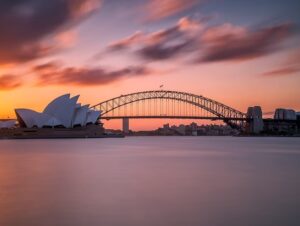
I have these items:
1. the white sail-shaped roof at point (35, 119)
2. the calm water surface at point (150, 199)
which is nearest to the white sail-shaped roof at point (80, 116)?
the white sail-shaped roof at point (35, 119)

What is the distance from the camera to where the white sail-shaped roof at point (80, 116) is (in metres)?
73.8

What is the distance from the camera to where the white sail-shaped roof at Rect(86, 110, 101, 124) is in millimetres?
78188

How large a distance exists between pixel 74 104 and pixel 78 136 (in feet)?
37.7

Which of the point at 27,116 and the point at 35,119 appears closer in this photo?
the point at 35,119

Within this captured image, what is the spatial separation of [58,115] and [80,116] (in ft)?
16.3

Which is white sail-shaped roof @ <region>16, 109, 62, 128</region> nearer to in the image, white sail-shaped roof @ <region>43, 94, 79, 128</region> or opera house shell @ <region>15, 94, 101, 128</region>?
opera house shell @ <region>15, 94, 101, 128</region>

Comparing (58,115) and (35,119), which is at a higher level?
(58,115)

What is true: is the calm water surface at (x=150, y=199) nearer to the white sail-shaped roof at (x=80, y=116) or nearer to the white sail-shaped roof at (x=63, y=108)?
the white sail-shaped roof at (x=63, y=108)

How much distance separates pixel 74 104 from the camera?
68.9 meters

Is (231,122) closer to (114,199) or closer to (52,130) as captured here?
(52,130)

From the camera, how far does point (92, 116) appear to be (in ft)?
259

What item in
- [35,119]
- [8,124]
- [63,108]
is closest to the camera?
[63,108]

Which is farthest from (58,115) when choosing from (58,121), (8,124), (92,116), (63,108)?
(8,124)

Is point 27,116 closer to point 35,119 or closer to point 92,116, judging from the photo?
point 35,119
